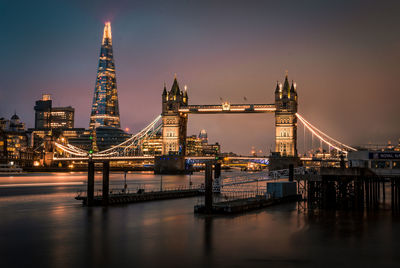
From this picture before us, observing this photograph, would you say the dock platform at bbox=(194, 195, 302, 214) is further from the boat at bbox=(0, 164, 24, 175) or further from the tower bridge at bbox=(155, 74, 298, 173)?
the boat at bbox=(0, 164, 24, 175)

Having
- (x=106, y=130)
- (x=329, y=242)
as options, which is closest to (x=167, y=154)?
(x=106, y=130)

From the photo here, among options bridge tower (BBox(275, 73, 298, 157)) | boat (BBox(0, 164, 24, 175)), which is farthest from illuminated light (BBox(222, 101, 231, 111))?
boat (BBox(0, 164, 24, 175))

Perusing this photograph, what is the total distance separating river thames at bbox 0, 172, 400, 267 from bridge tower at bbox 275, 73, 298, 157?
74468mm

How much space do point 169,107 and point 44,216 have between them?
289 feet

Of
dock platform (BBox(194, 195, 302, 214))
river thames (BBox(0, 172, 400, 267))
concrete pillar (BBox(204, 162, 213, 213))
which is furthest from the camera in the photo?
dock platform (BBox(194, 195, 302, 214))

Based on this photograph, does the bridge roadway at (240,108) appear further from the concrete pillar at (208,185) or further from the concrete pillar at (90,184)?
the concrete pillar at (208,185)

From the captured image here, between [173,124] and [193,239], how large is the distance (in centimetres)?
9652

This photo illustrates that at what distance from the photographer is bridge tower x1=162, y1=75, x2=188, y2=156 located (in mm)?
122500

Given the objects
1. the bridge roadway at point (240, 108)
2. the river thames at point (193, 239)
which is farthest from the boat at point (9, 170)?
the river thames at point (193, 239)

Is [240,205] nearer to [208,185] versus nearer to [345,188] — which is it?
[208,185]

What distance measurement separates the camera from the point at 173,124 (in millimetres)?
122750

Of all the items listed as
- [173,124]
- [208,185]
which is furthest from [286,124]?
[208,185]

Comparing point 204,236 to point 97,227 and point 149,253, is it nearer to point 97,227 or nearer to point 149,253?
point 149,253

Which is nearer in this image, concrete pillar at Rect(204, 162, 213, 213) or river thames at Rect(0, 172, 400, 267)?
river thames at Rect(0, 172, 400, 267)
